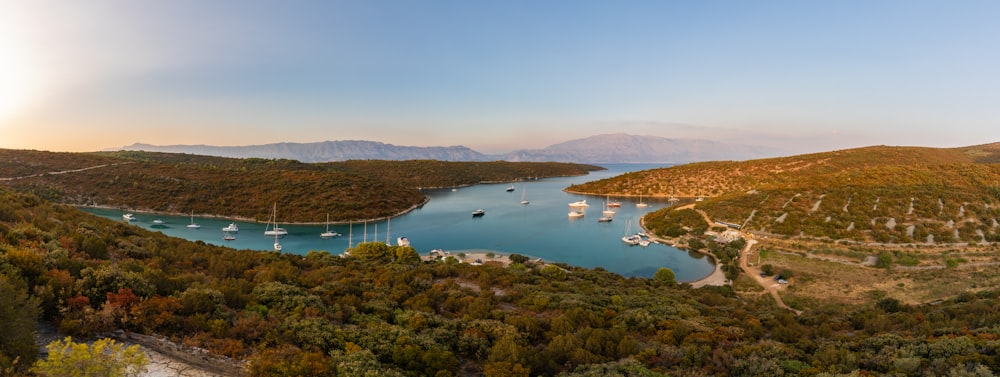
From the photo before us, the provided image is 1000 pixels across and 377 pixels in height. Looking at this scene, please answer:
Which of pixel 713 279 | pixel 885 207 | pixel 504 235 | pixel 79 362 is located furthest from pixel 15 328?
pixel 885 207

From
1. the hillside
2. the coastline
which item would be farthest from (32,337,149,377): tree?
the hillside

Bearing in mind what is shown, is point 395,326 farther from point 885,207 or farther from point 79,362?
point 885,207

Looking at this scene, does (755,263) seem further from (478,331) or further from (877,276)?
(478,331)

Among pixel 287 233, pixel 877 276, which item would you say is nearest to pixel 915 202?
pixel 877 276

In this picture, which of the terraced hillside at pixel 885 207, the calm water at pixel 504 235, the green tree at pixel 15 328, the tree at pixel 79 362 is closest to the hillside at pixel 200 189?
the calm water at pixel 504 235

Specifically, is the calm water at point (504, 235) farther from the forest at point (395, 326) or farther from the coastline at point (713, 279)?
the forest at point (395, 326)

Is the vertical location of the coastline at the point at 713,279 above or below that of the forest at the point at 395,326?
below
